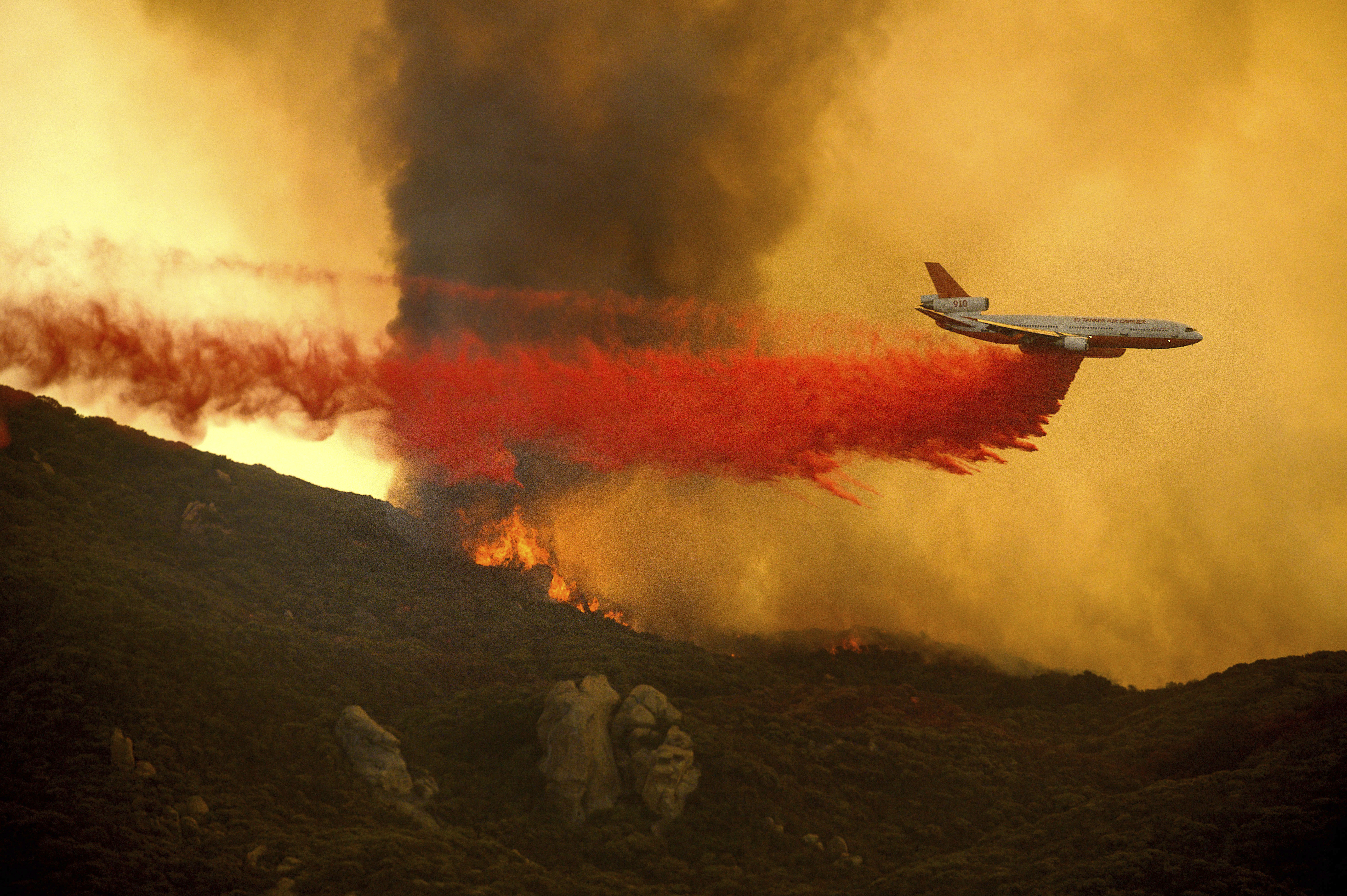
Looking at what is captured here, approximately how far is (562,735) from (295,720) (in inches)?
675

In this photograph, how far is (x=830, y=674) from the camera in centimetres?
10450

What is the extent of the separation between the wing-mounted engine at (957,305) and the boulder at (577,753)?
35867mm

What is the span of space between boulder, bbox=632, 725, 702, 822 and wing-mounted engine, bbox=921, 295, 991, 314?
34.4 m

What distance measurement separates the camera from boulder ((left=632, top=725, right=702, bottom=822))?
72.4 meters

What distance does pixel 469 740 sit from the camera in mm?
76188

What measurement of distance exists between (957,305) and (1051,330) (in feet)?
21.2

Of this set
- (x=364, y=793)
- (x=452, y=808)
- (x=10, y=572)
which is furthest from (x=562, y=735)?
(x=10, y=572)

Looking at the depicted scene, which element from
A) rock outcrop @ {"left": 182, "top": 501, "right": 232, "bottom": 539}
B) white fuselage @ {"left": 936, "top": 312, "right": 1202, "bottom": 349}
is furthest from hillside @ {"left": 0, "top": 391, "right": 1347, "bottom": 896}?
white fuselage @ {"left": 936, "top": 312, "right": 1202, "bottom": 349}

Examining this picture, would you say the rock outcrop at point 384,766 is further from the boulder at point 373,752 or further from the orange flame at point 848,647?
the orange flame at point 848,647

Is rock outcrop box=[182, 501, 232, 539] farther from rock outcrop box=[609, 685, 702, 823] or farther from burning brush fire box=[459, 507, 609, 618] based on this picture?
rock outcrop box=[609, 685, 702, 823]

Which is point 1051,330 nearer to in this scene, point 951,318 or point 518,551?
point 951,318

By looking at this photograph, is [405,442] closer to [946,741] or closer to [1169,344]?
[946,741]

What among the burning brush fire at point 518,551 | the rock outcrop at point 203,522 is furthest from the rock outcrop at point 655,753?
the rock outcrop at point 203,522

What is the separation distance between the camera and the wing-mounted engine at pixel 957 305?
77062mm
